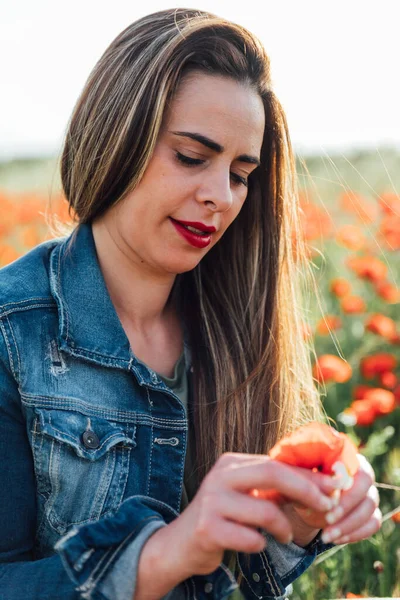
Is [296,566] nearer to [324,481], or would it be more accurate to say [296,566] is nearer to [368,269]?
[324,481]

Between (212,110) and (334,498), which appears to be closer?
(334,498)

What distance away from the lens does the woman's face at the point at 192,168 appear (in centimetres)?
166

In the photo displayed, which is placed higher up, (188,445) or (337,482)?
(337,482)

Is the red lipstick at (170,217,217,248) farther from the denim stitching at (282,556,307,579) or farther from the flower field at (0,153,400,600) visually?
the denim stitching at (282,556,307,579)

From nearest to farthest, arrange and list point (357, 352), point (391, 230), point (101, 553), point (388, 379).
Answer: point (101, 553) → point (388, 379) → point (357, 352) → point (391, 230)

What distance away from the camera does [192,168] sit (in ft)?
5.49

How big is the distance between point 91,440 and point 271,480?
23.0 inches

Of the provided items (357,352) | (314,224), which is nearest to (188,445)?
(357,352)

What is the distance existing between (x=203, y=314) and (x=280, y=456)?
89 centimetres

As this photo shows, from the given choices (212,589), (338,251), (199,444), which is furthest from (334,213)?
(212,589)

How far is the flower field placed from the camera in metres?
2.12

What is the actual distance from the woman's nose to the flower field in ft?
0.91

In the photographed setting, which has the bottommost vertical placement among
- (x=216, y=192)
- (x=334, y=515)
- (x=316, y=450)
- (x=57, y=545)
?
(x=57, y=545)

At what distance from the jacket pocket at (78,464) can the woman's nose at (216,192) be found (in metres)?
0.48
